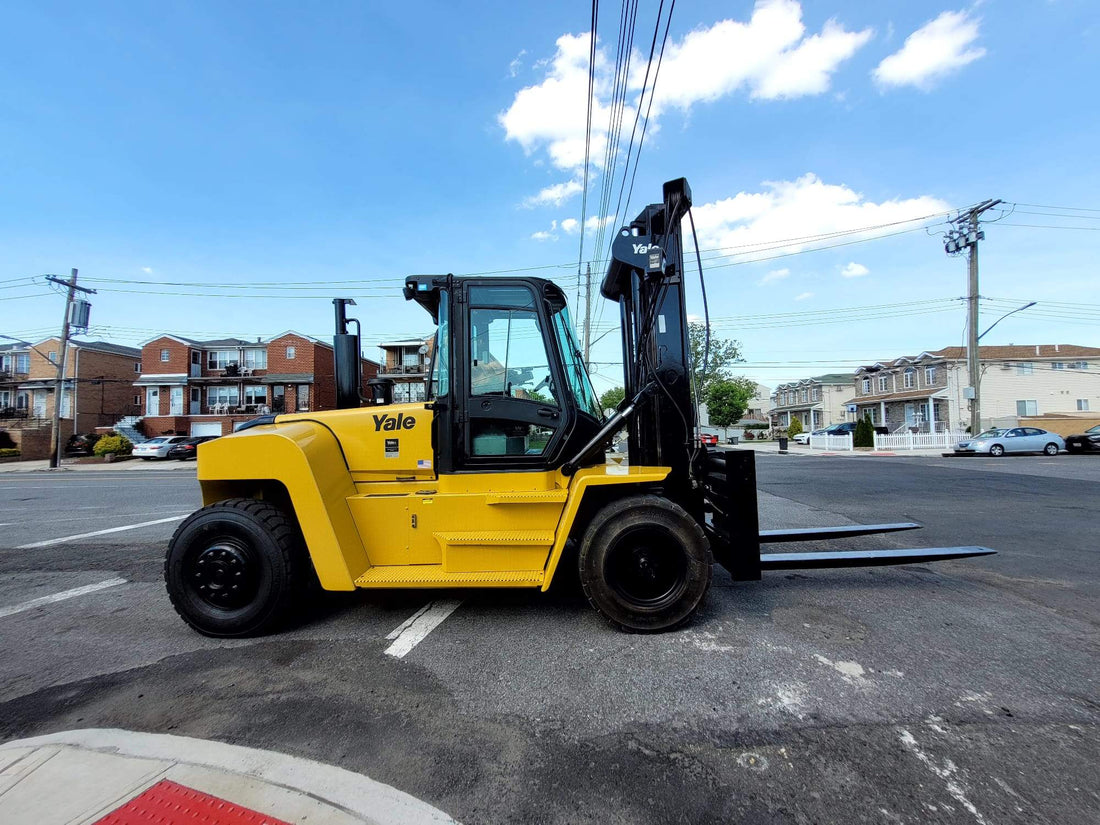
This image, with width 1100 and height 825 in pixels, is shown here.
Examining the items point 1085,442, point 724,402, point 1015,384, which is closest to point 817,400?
point 724,402

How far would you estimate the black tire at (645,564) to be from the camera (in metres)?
3.57

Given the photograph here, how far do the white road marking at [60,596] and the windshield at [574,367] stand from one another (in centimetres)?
515

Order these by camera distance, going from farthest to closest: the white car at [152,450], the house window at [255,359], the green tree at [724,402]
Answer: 1. the green tree at [724,402]
2. the house window at [255,359]
3. the white car at [152,450]

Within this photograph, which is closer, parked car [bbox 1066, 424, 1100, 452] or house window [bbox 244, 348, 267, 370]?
parked car [bbox 1066, 424, 1100, 452]

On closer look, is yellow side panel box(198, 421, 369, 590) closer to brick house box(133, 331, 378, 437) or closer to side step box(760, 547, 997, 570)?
side step box(760, 547, 997, 570)

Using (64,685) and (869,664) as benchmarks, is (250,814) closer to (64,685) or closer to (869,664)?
(64,685)

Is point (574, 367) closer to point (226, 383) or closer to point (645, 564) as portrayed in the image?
point (645, 564)

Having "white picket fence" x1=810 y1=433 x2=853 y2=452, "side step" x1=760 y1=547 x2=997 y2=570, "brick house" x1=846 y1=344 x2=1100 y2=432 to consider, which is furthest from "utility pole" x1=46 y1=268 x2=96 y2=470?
"brick house" x1=846 y1=344 x2=1100 y2=432

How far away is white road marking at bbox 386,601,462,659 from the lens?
349cm

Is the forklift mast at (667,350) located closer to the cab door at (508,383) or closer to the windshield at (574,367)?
the windshield at (574,367)

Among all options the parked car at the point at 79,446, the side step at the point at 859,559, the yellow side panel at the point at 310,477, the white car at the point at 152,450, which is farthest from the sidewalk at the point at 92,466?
the side step at the point at 859,559

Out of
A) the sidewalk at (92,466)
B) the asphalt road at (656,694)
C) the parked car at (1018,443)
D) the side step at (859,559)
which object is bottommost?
the sidewalk at (92,466)

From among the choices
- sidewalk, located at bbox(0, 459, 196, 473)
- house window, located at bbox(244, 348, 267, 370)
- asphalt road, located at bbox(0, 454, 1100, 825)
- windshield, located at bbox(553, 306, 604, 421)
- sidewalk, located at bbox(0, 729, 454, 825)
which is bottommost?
sidewalk, located at bbox(0, 459, 196, 473)

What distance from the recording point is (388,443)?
400cm
